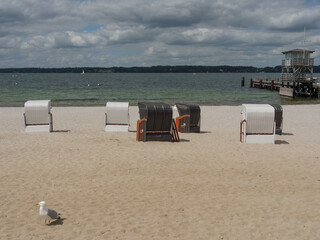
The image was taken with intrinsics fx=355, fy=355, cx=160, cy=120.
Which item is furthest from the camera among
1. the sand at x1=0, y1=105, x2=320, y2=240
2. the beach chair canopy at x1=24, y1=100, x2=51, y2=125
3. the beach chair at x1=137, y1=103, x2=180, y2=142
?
the beach chair canopy at x1=24, y1=100, x2=51, y2=125

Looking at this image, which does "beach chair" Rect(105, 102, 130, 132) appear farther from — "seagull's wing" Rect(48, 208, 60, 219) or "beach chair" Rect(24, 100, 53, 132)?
"seagull's wing" Rect(48, 208, 60, 219)

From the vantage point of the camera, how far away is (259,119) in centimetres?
1405

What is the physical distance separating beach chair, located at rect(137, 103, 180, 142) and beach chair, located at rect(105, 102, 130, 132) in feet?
7.64

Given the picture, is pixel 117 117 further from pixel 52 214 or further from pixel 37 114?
pixel 52 214

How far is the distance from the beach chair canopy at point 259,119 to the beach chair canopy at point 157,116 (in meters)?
3.08

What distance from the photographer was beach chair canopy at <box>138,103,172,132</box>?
1389 cm

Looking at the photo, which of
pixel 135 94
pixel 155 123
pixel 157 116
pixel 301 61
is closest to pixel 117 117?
pixel 155 123

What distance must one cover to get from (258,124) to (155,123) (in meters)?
4.10

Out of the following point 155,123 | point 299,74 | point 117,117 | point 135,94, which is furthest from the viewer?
point 135,94

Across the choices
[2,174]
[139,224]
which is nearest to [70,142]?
[2,174]

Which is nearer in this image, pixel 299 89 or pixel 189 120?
pixel 189 120

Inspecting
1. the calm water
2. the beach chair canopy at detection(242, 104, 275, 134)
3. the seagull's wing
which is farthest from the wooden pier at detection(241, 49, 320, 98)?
the seagull's wing

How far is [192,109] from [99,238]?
11.4 m

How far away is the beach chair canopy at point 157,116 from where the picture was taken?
13.9 metres
